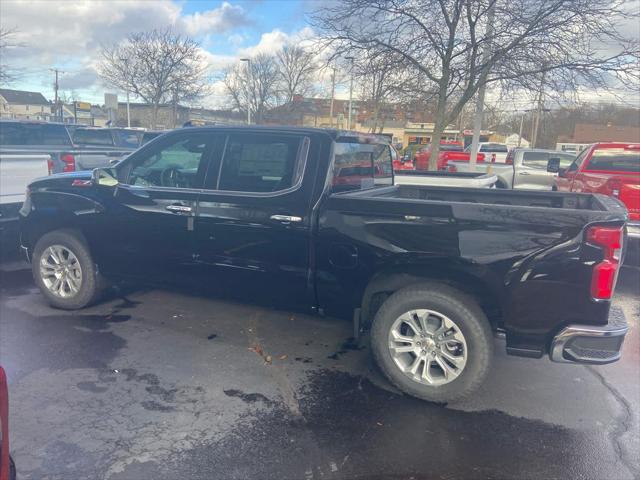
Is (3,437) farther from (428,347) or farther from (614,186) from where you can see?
(614,186)

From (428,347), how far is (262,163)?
2.00 metres

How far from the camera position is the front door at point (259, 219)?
13.0ft

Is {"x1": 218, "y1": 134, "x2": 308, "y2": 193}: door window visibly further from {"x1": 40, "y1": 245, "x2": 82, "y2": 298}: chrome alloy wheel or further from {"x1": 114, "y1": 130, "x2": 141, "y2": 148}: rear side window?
{"x1": 114, "y1": 130, "x2": 141, "y2": 148}: rear side window

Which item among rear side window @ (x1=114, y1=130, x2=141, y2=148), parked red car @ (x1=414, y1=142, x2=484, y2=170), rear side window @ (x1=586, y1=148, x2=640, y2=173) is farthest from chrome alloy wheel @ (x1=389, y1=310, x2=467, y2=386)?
parked red car @ (x1=414, y1=142, x2=484, y2=170)

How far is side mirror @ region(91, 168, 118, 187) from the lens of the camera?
4648mm

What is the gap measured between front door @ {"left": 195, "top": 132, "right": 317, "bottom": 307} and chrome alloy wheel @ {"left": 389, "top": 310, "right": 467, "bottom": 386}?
2.67ft

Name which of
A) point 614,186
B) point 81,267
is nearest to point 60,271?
point 81,267

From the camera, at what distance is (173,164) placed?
4621mm

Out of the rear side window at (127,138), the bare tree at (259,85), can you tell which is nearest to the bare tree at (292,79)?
the bare tree at (259,85)

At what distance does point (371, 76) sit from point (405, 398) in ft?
29.8

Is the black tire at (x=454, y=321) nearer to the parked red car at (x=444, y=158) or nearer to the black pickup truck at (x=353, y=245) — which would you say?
the black pickup truck at (x=353, y=245)

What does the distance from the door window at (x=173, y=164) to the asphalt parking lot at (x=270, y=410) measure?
4.58 ft

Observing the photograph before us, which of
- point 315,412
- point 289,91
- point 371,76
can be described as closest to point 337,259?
point 315,412

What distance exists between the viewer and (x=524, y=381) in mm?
4035
